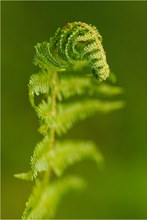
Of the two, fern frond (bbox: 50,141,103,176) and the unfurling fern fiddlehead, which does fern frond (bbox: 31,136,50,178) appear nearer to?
the unfurling fern fiddlehead

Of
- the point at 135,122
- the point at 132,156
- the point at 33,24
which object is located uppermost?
the point at 33,24

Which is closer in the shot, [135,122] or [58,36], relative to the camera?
[58,36]

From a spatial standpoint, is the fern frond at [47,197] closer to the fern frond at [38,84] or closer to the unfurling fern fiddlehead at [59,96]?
the unfurling fern fiddlehead at [59,96]

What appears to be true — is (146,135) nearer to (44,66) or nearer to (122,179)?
(122,179)

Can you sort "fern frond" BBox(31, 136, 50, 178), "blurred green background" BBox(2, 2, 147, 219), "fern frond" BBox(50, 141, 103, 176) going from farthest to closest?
"blurred green background" BBox(2, 2, 147, 219) → "fern frond" BBox(50, 141, 103, 176) → "fern frond" BBox(31, 136, 50, 178)

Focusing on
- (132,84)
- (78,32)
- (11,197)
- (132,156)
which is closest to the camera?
(78,32)

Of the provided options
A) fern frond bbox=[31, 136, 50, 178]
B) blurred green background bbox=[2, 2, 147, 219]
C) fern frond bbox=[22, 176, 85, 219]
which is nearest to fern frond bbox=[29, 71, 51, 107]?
fern frond bbox=[31, 136, 50, 178]

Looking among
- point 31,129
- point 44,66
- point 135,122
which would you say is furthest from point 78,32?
point 135,122

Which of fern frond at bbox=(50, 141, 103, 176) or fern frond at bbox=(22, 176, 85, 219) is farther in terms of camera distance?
fern frond at bbox=(50, 141, 103, 176)
